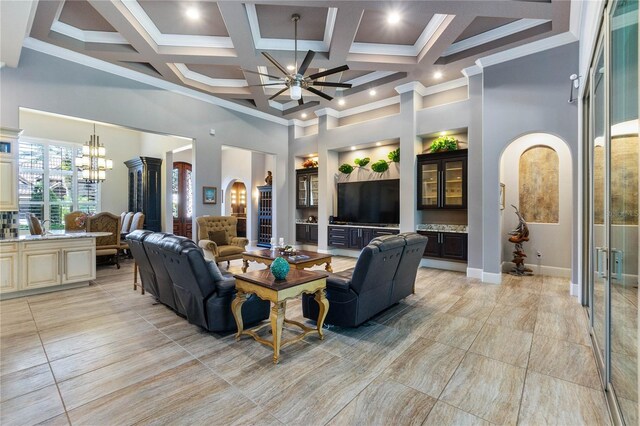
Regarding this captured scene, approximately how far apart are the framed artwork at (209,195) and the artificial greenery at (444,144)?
5.00 metres

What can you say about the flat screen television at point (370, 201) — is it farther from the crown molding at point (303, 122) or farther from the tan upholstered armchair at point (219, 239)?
the tan upholstered armchair at point (219, 239)

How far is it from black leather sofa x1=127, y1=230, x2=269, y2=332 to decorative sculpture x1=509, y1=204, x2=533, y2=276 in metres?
4.86

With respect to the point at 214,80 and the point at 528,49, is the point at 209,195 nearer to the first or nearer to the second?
the point at 214,80

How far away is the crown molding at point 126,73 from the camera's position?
15.2 ft

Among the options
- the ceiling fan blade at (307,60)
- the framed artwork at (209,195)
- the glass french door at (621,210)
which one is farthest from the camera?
the framed artwork at (209,195)

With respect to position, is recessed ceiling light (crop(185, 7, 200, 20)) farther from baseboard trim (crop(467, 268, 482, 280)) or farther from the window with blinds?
the window with blinds

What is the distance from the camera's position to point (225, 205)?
1073 centimetres

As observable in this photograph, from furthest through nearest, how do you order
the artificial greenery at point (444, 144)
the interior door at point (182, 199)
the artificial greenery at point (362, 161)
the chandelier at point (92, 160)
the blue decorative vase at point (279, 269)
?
the interior door at point (182, 199) < the artificial greenery at point (362, 161) < the chandelier at point (92, 160) < the artificial greenery at point (444, 144) < the blue decorative vase at point (279, 269)

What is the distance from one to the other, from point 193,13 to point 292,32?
1437 millimetres

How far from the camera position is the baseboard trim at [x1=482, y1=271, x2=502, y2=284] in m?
5.11

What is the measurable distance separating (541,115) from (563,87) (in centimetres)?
46

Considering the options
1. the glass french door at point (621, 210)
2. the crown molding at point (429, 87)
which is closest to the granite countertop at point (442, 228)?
the crown molding at point (429, 87)

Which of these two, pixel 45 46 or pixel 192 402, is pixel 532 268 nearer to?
pixel 192 402

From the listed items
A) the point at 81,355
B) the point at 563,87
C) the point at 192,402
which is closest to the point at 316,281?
the point at 192,402
